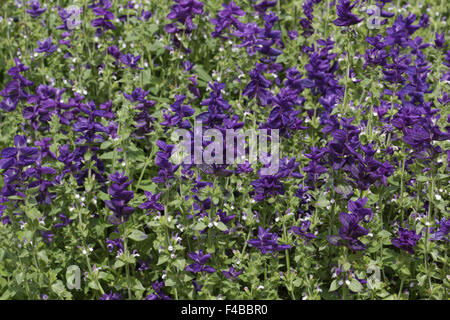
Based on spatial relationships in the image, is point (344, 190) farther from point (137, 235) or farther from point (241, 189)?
point (137, 235)

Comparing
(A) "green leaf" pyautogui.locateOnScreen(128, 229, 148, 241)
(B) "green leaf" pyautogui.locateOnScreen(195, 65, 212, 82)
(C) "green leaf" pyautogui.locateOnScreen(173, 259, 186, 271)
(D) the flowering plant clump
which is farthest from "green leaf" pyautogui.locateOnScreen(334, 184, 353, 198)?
(B) "green leaf" pyautogui.locateOnScreen(195, 65, 212, 82)

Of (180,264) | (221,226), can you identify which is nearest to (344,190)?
(221,226)

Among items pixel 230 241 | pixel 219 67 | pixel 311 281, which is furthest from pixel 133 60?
pixel 311 281

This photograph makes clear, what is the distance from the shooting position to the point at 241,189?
3.83 meters

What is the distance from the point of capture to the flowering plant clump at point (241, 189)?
360 centimetres

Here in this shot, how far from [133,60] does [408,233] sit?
97.0 inches

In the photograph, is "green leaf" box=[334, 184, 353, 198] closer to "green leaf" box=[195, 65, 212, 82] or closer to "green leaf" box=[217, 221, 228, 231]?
"green leaf" box=[217, 221, 228, 231]

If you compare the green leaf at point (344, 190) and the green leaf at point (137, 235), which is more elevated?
the green leaf at point (344, 190)

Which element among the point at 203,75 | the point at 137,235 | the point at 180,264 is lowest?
the point at 180,264

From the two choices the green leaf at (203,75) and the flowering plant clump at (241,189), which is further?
the green leaf at (203,75)

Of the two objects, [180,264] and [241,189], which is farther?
[241,189]

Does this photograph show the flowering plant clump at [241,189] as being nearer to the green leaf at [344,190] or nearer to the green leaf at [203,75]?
the green leaf at [344,190]

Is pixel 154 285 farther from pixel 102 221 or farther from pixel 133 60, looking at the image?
pixel 133 60

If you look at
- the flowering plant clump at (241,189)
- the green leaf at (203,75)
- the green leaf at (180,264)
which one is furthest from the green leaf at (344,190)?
the green leaf at (203,75)
